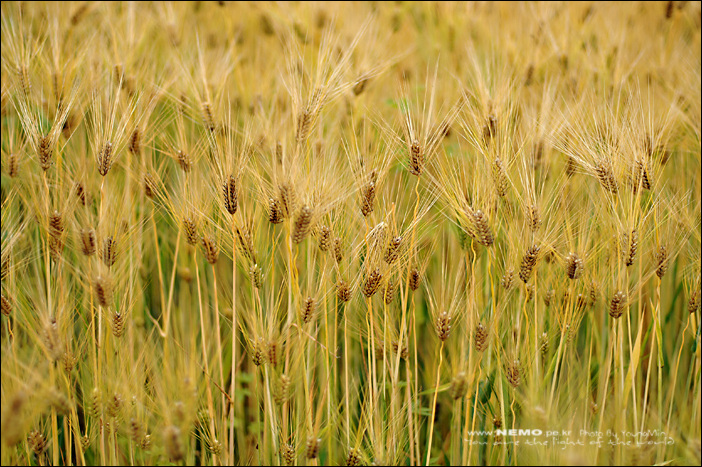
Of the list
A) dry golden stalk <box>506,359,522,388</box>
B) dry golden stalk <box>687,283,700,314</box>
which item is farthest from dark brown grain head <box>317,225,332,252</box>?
dry golden stalk <box>687,283,700,314</box>

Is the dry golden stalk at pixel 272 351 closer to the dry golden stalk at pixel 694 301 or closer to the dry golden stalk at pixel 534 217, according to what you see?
the dry golden stalk at pixel 534 217

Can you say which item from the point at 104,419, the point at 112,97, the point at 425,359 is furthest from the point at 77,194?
the point at 425,359

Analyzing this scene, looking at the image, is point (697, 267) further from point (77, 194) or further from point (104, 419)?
point (77, 194)

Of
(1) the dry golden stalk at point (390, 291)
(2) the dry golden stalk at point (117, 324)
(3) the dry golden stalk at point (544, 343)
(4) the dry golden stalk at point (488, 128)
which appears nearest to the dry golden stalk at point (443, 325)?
(1) the dry golden stalk at point (390, 291)

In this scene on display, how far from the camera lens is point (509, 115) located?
4.19 feet

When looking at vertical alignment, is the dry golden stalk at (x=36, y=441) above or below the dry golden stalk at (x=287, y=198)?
below

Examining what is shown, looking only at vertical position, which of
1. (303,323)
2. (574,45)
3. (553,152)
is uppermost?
(574,45)

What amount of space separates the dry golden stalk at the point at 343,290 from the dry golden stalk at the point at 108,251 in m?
0.50

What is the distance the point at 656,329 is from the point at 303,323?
0.82 meters

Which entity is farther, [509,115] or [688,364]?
[688,364]

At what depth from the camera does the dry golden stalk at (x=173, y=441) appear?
887 mm

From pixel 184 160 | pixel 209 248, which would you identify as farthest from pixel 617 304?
pixel 184 160

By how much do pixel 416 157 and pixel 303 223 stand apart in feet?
1.00

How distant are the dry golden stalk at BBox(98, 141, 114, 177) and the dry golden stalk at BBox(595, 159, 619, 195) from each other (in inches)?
44.1
